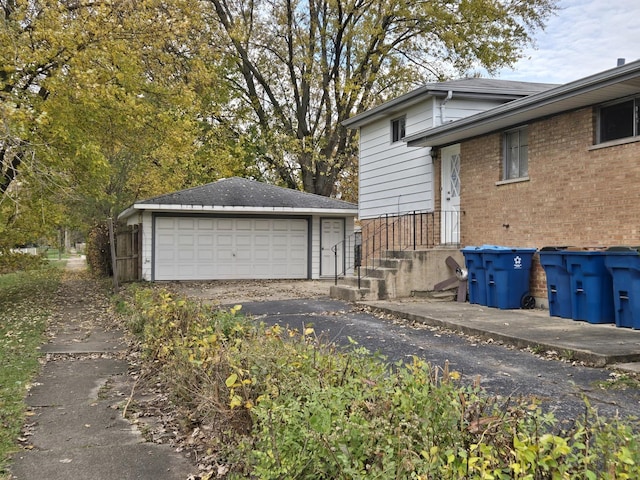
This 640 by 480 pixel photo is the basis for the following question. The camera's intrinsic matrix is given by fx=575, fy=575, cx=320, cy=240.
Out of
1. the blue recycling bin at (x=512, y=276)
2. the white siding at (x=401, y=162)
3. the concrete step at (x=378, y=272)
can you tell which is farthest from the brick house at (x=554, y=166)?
the concrete step at (x=378, y=272)

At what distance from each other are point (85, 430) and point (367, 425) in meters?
3.05

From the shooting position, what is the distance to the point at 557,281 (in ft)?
31.1

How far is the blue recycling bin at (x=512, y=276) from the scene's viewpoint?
415 inches

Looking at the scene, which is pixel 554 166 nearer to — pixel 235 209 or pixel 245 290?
pixel 245 290

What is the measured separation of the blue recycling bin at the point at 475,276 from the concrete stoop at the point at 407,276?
882 millimetres

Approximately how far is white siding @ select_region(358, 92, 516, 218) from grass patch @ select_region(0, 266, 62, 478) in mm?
8887

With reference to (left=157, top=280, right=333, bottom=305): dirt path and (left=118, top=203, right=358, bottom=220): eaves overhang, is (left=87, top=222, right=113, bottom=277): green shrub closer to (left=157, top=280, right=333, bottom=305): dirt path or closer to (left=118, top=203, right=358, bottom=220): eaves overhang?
(left=118, top=203, right=358, bottom=220): eaves overhang

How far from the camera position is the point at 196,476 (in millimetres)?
3914

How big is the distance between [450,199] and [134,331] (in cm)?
771

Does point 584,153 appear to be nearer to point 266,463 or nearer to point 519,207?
point 519,207

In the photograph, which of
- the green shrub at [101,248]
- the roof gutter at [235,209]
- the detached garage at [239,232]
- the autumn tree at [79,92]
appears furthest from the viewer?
the green shrub at [101,248]

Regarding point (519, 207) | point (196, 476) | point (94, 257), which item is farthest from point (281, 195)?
point (196, 476)

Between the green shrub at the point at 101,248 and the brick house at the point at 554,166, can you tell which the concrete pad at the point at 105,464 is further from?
the green shrub at the point at 101,248

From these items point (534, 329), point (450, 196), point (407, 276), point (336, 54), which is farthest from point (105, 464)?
point (336, 54)
